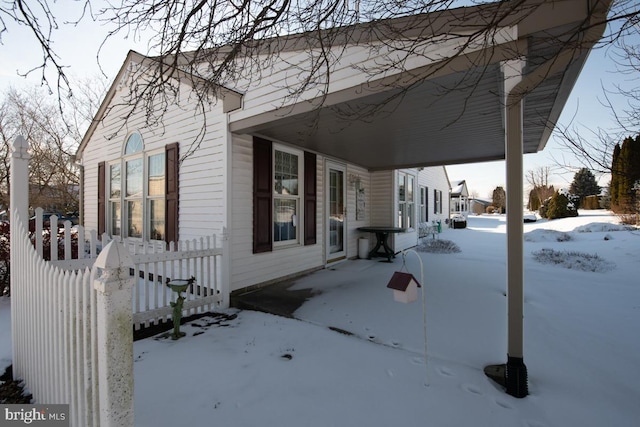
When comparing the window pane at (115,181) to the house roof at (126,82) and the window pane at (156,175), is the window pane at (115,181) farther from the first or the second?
the window pane at (156,175)

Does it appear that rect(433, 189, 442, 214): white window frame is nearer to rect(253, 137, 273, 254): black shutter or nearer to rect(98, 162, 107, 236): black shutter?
rect(253, 137, 273, 254): black shutter

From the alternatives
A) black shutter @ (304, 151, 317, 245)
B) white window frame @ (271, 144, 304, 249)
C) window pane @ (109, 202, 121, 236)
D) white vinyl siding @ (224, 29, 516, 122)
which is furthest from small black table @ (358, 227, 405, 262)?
window pane @ (109, 202, 121, 236)

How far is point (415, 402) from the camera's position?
7.49 ft

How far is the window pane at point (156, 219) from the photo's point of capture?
6004mm

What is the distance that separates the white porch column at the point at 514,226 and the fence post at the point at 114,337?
270cm

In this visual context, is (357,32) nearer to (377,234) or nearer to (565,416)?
(565,416)

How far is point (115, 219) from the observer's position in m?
7.27

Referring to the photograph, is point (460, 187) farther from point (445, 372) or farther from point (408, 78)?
point (445, 372)

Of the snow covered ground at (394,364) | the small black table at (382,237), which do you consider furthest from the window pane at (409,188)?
the snow covered ground at (394,364)

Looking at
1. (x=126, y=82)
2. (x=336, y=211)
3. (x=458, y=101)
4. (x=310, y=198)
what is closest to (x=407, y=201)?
(x=336, y=211)

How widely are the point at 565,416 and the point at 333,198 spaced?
582 cm

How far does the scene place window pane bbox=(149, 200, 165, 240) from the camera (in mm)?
6004

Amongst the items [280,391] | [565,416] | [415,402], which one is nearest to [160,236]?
[280,391]

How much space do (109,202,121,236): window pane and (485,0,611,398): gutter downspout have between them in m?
7.80
